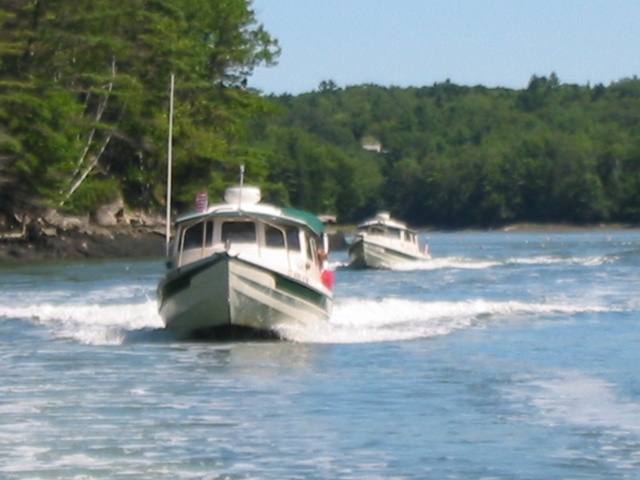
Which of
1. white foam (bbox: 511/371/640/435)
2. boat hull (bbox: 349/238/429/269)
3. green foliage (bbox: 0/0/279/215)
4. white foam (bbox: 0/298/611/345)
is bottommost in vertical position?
white foam (bbox: 511/371/640/435)

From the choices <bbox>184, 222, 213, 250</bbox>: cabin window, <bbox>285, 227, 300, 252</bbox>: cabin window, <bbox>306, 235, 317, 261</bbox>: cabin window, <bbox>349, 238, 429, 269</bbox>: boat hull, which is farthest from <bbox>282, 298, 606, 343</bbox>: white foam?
<bbox>349, 238, 429, 269</bbox>: boat hull

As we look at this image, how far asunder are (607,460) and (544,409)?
3.10 m

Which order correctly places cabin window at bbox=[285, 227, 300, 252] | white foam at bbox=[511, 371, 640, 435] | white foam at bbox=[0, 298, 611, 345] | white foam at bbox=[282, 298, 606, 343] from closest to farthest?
white foam at bbox=[511, 371, 640, 435] < cabin window at bbox=[285, 227, 300, 252] < white foam at bbox=[282, 298, 606, 343] < white foam at bbox=[0, 298, 611, 345]

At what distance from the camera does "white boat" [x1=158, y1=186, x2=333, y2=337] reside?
80.9 feet

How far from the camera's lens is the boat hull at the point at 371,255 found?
203 ft

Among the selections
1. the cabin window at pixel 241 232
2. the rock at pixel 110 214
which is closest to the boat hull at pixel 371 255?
the rock at pixel 110 214

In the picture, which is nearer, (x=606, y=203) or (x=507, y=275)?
(x=507, y=275)

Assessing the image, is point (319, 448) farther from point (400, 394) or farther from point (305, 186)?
point (305, 186)

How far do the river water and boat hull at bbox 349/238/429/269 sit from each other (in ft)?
86.7

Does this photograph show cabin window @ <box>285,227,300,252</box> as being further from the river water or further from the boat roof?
the river water

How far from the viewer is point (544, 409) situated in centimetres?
1808

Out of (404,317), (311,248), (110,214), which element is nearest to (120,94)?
(110,214)

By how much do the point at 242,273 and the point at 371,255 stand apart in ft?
123

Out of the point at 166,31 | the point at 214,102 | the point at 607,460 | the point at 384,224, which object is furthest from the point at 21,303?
the point at 214,102
